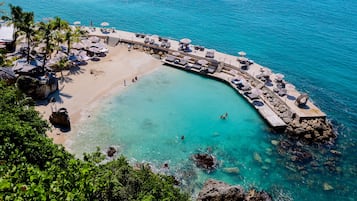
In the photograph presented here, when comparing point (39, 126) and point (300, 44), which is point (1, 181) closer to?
point (39, 126)

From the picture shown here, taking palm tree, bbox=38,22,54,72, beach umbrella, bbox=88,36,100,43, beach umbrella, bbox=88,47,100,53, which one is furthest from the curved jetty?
palm tree, bbox=38,22,54,72

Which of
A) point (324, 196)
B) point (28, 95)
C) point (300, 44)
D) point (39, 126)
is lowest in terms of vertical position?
point (324, 196)

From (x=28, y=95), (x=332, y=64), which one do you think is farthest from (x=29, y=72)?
(x=332, y=64)

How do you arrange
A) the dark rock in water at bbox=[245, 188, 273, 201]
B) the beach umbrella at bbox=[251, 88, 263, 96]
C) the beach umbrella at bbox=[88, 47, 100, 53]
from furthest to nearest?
the beach umbrella at bbox=[88, 47, 100, 53]
the beach umbrella at bbox=[251, 88, 263, 96]
the dark rock in water at bbox=[245, 188, 273, 201]

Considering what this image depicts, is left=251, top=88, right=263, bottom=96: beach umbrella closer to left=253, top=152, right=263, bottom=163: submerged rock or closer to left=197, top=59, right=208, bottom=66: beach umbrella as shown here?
left=197, top=59, right=208, bottom=66: beach umbrella

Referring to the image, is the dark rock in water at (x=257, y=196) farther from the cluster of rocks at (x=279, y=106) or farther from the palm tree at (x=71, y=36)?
the palm tree at (x=71, y=36)

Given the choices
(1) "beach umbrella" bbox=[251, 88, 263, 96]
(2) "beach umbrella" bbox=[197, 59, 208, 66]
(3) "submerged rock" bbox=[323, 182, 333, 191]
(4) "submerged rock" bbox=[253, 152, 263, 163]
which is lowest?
(3) "submerged rock" bbox=[323, 182, 333, 191]

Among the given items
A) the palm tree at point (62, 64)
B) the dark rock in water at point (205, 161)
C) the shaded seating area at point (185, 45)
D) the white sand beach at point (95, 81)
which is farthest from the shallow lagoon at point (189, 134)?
the shaded seating area at point (185, 45)
